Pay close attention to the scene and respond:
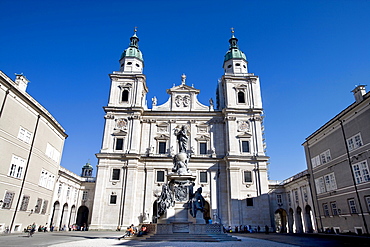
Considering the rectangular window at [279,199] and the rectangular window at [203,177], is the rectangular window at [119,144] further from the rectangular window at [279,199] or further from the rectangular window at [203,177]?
the rectangular window at [279,199]

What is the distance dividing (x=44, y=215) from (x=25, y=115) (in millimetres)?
11924

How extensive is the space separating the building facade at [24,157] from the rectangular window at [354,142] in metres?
30.9

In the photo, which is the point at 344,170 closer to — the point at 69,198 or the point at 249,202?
the point at 249,202

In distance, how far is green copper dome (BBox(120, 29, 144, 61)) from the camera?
4475 cm

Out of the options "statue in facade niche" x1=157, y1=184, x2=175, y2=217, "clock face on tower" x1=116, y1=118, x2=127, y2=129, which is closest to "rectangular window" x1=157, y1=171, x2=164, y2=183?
"clock face on tower" x1=116, y1=118, x2=127, y2=129

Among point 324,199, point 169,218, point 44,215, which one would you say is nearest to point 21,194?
point 44,215

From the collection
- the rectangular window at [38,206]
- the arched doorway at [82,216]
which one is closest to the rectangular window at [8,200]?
the rectangular window at [38,206]

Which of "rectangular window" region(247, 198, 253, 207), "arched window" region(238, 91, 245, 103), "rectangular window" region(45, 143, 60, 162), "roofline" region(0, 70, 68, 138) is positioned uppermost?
"arched window" region(238, 91, 245, 103)

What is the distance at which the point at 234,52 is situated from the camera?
150 feet

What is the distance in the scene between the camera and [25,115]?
87.1 feet

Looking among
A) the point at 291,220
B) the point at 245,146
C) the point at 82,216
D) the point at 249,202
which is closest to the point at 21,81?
the point at 82,216

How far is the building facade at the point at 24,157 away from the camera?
23.4m

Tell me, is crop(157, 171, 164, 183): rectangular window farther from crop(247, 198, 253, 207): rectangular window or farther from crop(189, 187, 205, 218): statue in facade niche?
crop(189, 187, 205, 218): statue in facade niche

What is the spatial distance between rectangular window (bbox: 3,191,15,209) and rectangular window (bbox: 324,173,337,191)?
31.0m
